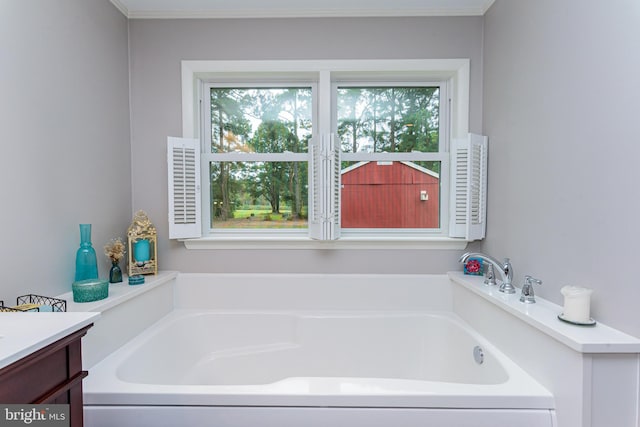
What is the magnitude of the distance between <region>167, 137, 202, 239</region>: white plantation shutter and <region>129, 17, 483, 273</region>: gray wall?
5.7 inches

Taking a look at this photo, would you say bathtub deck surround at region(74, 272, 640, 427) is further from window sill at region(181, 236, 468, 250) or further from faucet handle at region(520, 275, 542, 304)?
window sill at region(181, 236, 468, 250)

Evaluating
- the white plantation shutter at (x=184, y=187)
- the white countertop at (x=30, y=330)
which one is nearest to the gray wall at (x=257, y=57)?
the white plantation shutter at (x=184, y=187)

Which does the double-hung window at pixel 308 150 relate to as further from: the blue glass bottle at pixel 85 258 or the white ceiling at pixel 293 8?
the blue glass bottle at pixel 85 258

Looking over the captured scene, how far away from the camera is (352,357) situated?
6.55ft

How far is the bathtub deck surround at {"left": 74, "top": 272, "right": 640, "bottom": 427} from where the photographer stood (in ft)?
3.72

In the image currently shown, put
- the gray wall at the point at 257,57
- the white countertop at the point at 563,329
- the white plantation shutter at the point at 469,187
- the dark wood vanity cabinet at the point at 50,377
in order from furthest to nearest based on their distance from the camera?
the gray wall at the point at 257,57 < the white plantation shutter at the point at 469,187 < the white countertop at the point at 563,329 < the dark wood vanity cabinet at the point at 50,377

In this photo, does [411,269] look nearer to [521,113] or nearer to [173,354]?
[521,113]

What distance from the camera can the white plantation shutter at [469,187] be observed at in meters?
1.96

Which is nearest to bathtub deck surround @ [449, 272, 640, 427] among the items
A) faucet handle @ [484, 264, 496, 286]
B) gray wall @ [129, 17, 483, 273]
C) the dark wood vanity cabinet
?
faucet handle @ [484, 264, 496, 286]

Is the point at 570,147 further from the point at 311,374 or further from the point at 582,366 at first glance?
the point at 311,374

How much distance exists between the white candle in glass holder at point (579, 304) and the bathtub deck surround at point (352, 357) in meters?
0.04

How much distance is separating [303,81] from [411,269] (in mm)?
1523

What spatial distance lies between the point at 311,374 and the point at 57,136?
1888 millimetres

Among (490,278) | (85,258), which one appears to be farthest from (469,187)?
(85,258)
